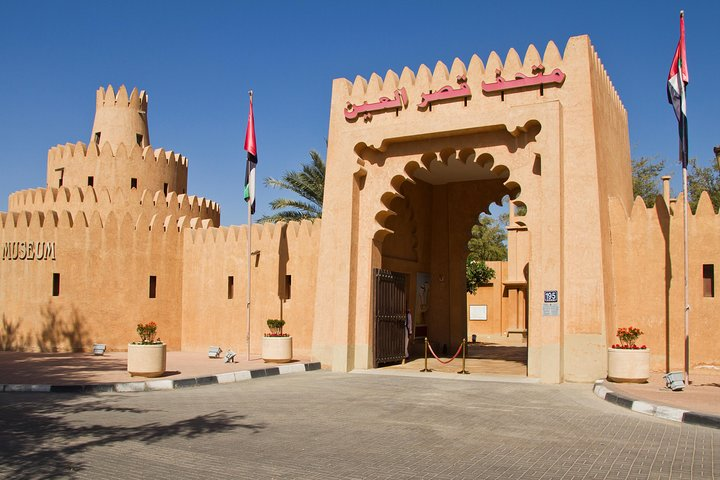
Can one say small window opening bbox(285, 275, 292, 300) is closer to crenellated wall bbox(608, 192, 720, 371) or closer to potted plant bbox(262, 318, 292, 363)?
potted plant bbox(262, 318, 292, 363)

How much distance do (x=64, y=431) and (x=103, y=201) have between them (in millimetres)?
15815

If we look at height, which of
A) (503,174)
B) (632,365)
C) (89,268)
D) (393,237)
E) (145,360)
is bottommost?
(145,360)

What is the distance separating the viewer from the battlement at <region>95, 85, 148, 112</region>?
25.6 metres

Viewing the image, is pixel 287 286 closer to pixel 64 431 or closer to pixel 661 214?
pixel 661 214

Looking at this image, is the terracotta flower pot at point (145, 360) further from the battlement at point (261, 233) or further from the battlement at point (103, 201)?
the battlement at point (103, 201)

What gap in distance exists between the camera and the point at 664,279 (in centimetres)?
1506

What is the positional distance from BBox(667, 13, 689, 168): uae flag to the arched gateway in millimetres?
1550

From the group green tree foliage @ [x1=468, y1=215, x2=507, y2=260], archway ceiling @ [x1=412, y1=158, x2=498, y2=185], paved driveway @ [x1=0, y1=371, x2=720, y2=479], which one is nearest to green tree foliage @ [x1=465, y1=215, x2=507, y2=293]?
green tree foliage @ [x1=468, y1=215, x2=507, y2=260]

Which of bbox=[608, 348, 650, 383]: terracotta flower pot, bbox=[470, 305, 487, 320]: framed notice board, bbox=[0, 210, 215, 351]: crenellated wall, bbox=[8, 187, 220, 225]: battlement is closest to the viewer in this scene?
bbox=[608, 348, 650, 383]: terracotta flower pot

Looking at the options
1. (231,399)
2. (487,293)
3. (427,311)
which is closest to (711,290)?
(427,311)

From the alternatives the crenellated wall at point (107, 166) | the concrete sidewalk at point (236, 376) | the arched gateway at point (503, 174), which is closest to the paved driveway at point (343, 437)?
the concrete sidewalk at point (236, 376)

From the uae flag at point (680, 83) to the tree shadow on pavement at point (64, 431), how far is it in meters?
10.3

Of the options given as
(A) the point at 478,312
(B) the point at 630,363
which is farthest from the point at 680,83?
(A) the point at 478,312

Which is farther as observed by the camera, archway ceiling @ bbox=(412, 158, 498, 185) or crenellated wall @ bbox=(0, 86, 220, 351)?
crenellated wall @ bbox=(0, 86, 220, 351)
